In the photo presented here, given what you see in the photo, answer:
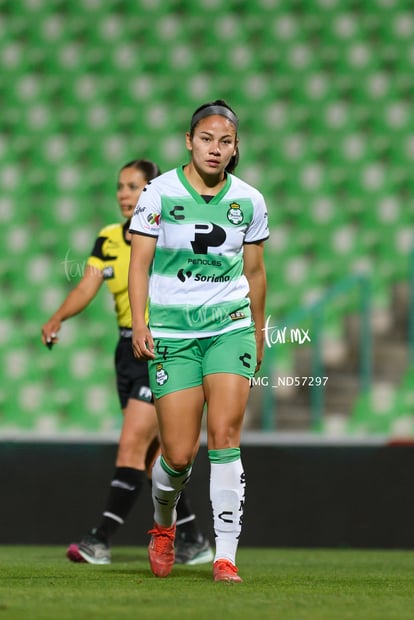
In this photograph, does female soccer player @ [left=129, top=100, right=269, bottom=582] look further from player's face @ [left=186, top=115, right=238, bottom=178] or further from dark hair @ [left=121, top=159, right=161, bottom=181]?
dark hair @ [left=121, top=159, right=161, bottom=181]

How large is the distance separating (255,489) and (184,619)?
13.5 ft

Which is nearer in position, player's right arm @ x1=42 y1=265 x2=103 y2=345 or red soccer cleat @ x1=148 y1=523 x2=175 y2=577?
red soccer cleat @ x1=148 y1=523 x2=175 y2=577

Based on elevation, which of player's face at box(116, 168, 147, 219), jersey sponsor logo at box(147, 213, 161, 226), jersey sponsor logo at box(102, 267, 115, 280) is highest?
player's face at box(116, 168, 147, 219)

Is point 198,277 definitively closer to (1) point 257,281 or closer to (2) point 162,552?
(1) point 257,281

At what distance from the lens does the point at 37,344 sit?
9336 millimetres

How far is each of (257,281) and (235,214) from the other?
301 mm

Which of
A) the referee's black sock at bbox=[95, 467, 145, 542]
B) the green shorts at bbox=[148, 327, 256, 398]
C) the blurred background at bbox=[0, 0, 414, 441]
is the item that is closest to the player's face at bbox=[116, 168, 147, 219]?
the referee's black sock at bbox=[95, 467, 145, 542]

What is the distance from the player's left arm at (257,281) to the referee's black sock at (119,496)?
122 centimetres

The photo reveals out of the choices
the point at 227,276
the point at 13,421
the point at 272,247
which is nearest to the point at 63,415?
the point at 13,421

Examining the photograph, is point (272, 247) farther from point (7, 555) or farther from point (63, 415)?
point (7, 555)

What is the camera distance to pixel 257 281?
4633mm

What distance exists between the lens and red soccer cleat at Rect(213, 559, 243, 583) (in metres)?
4.32

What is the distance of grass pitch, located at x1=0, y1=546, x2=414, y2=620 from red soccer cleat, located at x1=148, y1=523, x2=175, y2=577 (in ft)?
0.18

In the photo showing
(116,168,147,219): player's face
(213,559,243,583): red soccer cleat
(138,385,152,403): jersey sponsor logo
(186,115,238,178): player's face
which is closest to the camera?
(213,559,243,583): red soccer cleat
